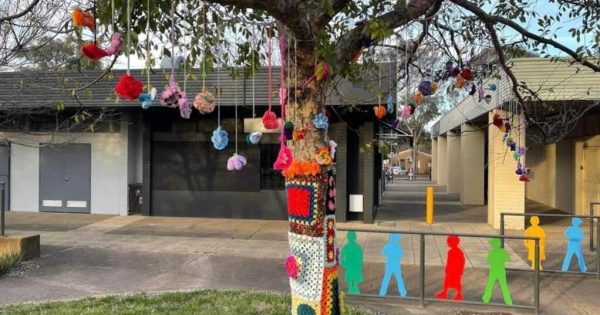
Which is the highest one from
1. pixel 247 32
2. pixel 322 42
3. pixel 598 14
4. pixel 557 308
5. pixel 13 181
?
pixel 598 14

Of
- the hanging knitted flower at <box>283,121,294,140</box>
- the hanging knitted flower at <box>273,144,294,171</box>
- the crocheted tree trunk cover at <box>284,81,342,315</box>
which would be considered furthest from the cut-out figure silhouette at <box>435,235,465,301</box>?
the hanging knitted flower at <box>283,121,294,140</box>

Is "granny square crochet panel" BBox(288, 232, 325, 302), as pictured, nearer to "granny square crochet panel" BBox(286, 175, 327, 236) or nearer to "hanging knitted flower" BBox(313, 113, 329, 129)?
"granny square crochet panel" BBox(286, 175, 327, 236)

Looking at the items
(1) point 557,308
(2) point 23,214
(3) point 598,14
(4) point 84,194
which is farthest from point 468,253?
(2) point 23,214

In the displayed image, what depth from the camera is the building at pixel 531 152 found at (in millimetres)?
11164

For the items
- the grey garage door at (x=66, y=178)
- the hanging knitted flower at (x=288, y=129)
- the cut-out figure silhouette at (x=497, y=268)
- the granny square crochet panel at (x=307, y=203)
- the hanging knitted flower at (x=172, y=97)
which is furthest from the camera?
the grey garage door at (x=66, y=178)

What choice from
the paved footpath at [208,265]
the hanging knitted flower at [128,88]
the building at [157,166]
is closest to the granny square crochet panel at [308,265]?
the hanging knitted flower at [128,88]

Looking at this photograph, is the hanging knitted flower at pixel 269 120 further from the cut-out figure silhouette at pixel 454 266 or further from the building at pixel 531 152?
the building at pixel 531 152

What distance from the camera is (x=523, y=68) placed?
1149 centimetres

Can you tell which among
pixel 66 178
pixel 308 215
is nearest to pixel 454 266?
pixel 308 215

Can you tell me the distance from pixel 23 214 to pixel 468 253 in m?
12.1

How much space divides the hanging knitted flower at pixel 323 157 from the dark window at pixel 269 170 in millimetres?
11093

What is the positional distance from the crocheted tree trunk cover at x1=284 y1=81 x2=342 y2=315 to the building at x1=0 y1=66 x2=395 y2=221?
9916 mm

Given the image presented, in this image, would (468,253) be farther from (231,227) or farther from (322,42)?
(322,42)

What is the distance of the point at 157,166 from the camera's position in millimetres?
15242
